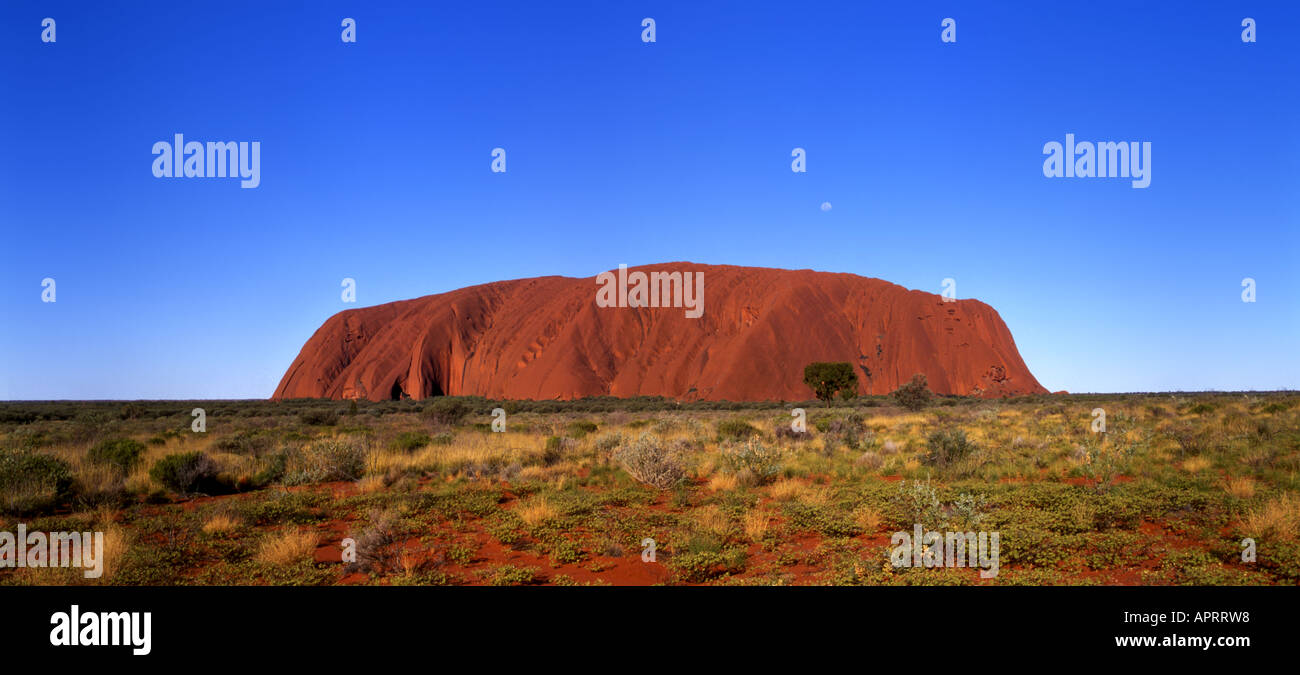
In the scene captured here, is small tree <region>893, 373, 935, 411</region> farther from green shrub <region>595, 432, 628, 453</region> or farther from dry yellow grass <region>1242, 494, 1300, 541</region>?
dry yellow grass <region>1242, 494, 1300, 541</region>

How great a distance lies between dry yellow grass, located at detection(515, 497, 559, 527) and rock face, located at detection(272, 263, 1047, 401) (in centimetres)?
5505

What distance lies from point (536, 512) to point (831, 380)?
4727cm

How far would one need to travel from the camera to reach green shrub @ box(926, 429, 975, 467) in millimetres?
14133

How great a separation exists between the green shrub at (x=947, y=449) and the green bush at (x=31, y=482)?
16659 mm

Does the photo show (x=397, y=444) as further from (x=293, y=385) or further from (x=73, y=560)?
(x=293, y=385)

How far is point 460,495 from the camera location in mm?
11180

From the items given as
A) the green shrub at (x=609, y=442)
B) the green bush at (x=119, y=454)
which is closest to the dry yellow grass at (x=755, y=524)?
the green shrub at (x=609, y=442)

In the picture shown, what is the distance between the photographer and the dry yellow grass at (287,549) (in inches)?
289

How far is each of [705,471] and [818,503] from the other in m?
4.36

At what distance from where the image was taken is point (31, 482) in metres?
10.7

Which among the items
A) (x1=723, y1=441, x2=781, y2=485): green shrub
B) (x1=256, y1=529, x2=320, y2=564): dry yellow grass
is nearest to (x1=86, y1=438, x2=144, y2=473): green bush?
(x1=256, y1=529, x2=320, y2=564): dry yellow grass

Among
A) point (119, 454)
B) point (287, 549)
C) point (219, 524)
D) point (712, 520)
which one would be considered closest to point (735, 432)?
point (712, 520)

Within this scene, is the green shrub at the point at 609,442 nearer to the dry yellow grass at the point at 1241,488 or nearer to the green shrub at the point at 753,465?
the green shrub at the point at 753,465

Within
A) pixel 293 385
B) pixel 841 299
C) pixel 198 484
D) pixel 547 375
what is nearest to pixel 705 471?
pixel 198 484
